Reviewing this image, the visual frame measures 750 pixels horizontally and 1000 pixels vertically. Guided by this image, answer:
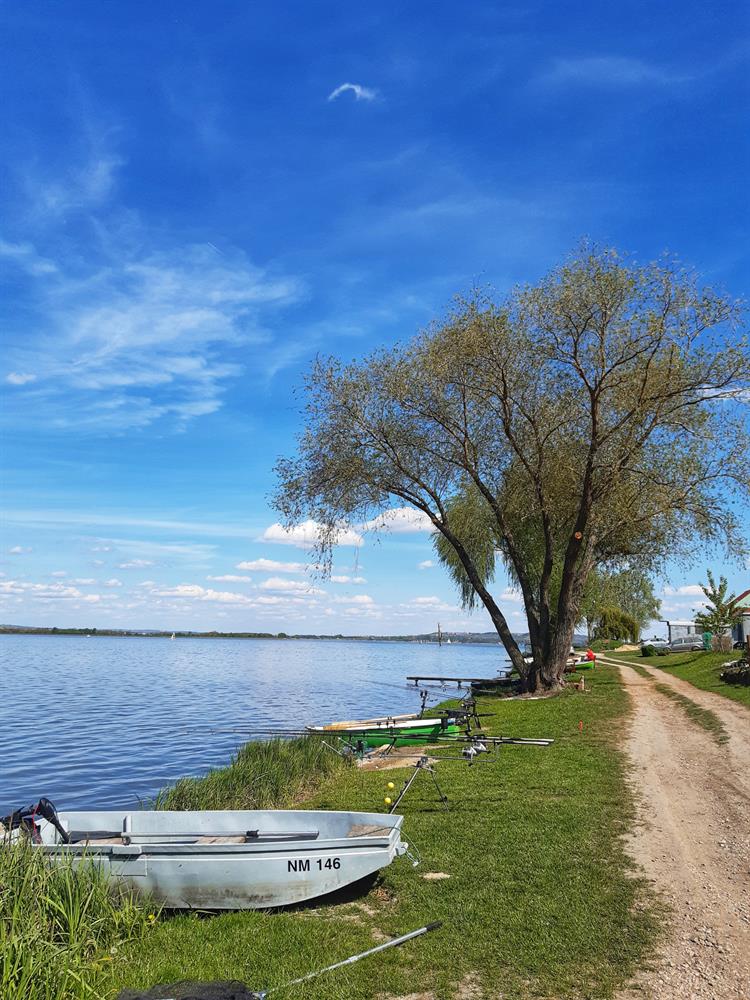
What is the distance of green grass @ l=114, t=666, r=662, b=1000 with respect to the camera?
6270mm

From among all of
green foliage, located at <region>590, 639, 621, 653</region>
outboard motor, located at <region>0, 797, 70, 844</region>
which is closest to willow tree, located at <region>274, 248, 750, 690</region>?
outboard motor, located at <region>0, 797, 70, 844</region>

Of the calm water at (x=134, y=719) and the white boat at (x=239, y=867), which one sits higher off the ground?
the white boat at (x=239, y=867)

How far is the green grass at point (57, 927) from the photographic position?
5.80 meters

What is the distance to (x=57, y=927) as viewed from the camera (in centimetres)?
739

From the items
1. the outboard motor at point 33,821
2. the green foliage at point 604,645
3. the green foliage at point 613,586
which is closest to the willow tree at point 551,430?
the green foliage at point 613,586

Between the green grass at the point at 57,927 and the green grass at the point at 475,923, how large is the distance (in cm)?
33

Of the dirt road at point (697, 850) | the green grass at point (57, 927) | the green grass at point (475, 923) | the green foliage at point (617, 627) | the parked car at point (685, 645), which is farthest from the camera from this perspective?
the green foliage at point (617, 627)

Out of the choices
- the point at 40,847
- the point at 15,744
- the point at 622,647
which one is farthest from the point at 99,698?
the point at 622,647

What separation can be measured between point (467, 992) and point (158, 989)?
8.03 ft

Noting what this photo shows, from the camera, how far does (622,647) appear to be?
235ft

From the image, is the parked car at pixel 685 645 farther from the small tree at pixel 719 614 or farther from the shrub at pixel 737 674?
the shrub at pixel 737 674

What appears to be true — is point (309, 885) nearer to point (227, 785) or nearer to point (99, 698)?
point (227, 785)

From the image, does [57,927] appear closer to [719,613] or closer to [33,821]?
[33,821]

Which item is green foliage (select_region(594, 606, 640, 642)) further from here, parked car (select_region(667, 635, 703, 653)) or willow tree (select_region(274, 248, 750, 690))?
willow tree (select_region(274, 248, 750, 690))
